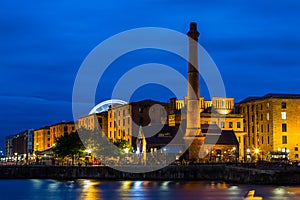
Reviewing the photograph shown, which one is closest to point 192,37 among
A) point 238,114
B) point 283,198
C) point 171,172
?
point 171,172

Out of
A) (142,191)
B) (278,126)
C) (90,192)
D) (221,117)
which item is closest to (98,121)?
(221,117)

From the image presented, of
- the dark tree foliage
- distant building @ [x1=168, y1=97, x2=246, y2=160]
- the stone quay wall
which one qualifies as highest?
distant building @ [x1=168, y1=97, x2=246, y2=160]

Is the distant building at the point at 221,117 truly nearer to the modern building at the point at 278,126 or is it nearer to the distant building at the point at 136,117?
the distant building at the point at 136,117

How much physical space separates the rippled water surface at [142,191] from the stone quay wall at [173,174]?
3.46 m

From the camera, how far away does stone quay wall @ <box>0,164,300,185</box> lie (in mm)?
85875

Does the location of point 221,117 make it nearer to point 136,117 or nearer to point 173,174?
point 136,117

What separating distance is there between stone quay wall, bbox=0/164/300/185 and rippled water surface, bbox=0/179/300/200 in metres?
3.46

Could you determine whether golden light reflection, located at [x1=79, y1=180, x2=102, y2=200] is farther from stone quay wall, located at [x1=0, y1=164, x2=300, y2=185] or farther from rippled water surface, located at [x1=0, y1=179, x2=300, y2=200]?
stone quay wall, located at [x1=0, y1=164, x2=300, y2=185]

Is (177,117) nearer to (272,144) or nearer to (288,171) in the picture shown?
(272,144)

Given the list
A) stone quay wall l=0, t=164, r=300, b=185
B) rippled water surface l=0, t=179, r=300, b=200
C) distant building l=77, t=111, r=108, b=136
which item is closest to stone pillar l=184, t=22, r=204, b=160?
stone quay wall l=0, t=164, r=300, b=185

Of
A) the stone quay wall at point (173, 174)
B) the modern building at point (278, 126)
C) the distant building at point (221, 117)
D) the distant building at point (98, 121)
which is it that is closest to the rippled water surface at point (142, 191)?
the stone quay wall at point (173, 174)

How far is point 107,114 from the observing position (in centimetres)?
17125

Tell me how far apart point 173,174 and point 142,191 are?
22.6 meters

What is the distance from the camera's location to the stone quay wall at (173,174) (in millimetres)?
85875
